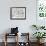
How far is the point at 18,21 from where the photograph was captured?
618 cm

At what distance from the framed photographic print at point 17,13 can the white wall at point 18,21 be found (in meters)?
0.12

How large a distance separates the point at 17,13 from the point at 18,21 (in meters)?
0.33

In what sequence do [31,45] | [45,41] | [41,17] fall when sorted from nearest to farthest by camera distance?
1. [31,45]
2. [45,41]
3. [41,17]

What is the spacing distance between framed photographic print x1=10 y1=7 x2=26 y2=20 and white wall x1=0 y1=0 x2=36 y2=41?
0.40ft

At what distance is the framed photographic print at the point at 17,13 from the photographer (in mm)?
6117

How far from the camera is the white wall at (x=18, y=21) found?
241 inches

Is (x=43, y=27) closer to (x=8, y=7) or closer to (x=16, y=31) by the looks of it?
(x=16, y=31)

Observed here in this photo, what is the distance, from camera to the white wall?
20.1 ft

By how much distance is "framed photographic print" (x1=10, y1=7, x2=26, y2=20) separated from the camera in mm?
6117

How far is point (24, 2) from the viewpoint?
6.12 metres

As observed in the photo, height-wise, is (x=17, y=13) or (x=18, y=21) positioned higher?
(x=17, y=13)

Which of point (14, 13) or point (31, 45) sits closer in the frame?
point (31, 45)

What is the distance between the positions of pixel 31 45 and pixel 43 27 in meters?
1.05

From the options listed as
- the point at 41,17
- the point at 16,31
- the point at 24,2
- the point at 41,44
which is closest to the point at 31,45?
the point at 41,44
